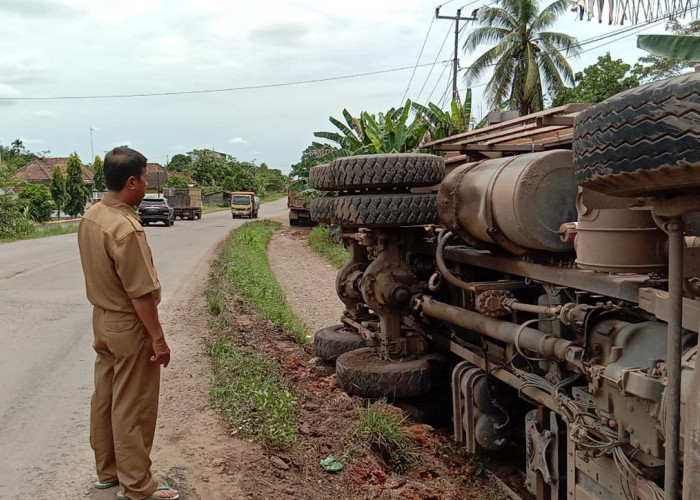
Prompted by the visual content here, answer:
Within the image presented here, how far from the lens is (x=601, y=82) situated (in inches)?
1325

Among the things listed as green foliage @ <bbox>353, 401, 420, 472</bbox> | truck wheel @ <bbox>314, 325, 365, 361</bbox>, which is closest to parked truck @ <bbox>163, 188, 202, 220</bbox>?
truck wheel @ <bbox>314, 325, 365, 361</bbox>

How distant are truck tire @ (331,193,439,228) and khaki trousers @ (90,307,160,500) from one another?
2087mm

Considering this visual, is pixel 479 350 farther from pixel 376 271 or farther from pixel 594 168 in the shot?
pixel 594 168

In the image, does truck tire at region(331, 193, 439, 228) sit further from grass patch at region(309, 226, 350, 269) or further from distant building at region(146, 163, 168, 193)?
distant building at region(146, 163, 168, 193)

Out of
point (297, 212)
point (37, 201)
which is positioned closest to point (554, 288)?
point (297, 212)

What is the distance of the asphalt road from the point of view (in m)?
4.11

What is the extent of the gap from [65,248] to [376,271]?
50.5ft

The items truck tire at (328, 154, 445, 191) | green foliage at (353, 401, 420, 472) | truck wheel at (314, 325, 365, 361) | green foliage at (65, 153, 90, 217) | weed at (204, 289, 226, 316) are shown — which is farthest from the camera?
green foliage at (65, 153, 90, 217)

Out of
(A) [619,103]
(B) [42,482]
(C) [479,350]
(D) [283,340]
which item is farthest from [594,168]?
(D) [283,340]

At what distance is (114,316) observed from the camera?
3.36 metres

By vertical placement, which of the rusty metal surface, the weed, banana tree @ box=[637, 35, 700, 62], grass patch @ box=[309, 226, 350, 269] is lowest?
grass patch @ box=[309, 226, 350, 269]

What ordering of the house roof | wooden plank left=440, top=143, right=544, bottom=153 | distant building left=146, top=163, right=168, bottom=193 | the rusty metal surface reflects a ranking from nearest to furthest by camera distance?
the rusty metal surface < wooden plank left=440, top=143, right=544, bottom=153 < the house roof < distant building left=146, top=163, right=168, bottom=193

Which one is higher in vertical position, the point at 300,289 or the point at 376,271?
the point at 376,271

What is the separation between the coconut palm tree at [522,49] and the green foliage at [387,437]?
32550mm
